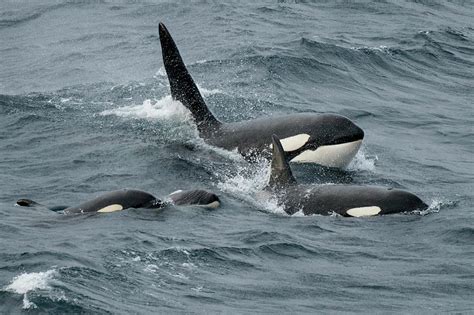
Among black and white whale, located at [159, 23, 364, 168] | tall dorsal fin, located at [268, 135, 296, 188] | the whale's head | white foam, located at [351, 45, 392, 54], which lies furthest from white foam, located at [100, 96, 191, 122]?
white foam, located at [351, 45, 392, 54]

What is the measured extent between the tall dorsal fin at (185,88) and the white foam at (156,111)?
23 centimetres

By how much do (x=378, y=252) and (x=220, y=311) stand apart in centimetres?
330

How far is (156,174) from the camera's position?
59.2 ft

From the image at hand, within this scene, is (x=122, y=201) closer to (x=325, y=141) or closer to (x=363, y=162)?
(x=325, y=141)

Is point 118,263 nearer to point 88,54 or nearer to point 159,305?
point 159,305

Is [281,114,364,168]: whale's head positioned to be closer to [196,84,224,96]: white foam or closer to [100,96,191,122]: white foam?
[100,96,191,122]: white foam

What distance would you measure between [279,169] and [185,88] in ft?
13.8

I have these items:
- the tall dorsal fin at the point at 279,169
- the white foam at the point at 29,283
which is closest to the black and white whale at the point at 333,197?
the tall dorsal fin at the point at 279,169

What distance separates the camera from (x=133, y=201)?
49.3ft

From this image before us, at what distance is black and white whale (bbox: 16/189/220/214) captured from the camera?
14953mm

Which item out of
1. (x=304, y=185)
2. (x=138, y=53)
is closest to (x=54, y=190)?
(x=304, y=185)

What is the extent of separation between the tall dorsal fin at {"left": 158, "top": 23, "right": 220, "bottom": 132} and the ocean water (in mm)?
339

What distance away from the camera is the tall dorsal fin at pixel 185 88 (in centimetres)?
1975

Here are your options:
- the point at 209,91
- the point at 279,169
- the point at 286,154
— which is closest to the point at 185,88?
the point at 286,154
